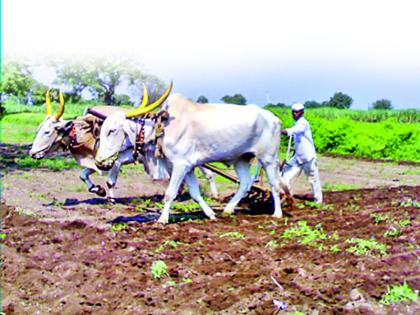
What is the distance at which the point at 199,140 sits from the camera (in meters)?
8.32

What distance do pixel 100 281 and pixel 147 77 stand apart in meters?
30.2

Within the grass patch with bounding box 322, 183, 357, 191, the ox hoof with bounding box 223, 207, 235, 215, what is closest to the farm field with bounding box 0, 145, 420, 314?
the ox hoof with bounding box 223, 207, 235, 215

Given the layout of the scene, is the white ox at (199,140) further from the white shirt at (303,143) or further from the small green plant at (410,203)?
the small green plant at (410,203)

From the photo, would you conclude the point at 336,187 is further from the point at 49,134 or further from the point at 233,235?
the point at 233,235

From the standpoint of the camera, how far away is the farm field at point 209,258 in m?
4.80

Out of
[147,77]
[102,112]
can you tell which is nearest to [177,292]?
[102,112]

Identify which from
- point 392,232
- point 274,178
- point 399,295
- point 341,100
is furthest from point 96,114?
point 341,100

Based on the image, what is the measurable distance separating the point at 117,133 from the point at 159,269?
289 centimetres

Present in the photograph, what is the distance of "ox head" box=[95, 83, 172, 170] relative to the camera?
8047mm

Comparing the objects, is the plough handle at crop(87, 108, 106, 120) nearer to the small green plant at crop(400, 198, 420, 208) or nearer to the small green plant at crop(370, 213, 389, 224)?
the small green plant at crop(370, 213, 389, 224)

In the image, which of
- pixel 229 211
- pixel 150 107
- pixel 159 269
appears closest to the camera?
pixel 159 269

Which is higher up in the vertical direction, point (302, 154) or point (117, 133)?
point (117, 133)

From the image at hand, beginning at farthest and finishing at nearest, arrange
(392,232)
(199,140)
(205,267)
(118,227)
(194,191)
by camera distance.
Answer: (194,191) → (199,140) → (118,227) → (392,232) → (205,267)

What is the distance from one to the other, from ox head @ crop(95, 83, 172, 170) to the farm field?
2.72 ft
